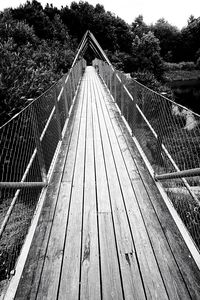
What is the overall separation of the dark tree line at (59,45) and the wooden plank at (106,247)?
10.3 feet

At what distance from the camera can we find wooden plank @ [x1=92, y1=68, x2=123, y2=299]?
67.6 inches

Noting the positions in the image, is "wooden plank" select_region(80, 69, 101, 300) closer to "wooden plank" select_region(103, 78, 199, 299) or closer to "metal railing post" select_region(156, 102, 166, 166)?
"wooden plank" select_region(103, 78, 199, 299)

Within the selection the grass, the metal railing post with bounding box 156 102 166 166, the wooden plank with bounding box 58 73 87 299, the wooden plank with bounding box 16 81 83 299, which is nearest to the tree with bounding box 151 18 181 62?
the grass

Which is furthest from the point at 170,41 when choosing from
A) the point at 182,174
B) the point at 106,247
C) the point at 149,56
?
the point at 106,247

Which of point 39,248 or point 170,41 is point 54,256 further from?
point 170,41

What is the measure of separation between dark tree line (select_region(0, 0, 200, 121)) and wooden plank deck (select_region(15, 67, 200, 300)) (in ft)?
9.91

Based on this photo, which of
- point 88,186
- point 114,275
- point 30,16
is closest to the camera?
point 114,275

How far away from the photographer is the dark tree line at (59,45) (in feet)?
21.1

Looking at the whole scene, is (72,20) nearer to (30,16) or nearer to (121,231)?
(30,16)

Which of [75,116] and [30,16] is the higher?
[30,16]

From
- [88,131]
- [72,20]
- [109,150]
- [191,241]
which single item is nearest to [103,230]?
[191,241]

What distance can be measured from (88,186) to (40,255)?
1194mm

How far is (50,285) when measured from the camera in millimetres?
1747

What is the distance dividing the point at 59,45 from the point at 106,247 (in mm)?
25039
